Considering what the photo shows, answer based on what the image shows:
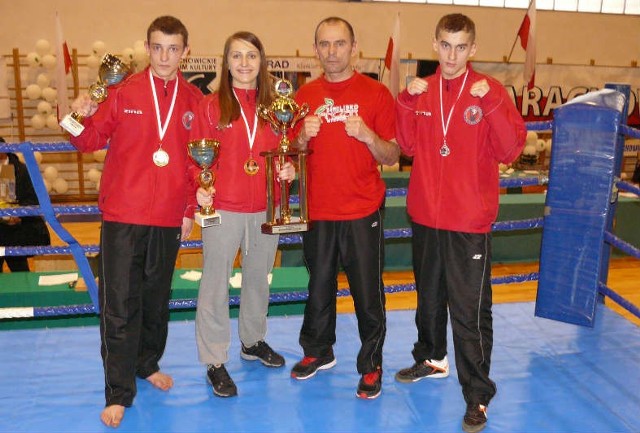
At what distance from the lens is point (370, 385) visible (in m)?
3.17

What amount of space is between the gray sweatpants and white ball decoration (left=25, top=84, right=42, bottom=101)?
28.2ft

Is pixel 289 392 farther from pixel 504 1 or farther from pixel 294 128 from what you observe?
pixel 504 1

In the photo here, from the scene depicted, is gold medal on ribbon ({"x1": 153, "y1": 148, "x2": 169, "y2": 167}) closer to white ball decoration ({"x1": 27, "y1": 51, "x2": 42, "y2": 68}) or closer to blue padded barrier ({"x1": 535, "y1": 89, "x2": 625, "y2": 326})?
blue padded barrier ({"x1": 535, "y1": 89, "x2": 625, "y2": 326})

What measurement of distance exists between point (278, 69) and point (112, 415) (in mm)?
9313

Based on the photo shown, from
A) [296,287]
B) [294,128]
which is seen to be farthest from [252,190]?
[296,287]

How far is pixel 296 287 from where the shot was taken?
473 centimetres

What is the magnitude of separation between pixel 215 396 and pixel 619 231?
6291 millimetres

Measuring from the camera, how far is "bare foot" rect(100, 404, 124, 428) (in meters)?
2.86

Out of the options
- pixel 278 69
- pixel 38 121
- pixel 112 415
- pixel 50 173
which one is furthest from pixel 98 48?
pixel 112 415

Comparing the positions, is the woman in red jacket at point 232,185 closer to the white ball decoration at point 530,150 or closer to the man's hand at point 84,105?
the man's hand at point 84,105

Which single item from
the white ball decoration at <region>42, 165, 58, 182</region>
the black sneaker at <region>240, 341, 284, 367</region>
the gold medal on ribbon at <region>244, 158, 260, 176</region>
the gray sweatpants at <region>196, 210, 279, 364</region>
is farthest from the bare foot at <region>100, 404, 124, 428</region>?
the white ball decoration at <region>42, 165, 58, 182</region>

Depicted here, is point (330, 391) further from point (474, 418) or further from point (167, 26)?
point (167, 26)

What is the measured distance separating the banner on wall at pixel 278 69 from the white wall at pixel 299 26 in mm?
470

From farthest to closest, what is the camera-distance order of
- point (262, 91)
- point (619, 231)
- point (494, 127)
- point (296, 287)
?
1. point (619, 231)
2. point (296, 287)
3. point (262, 91)
4. point (494, 127)
